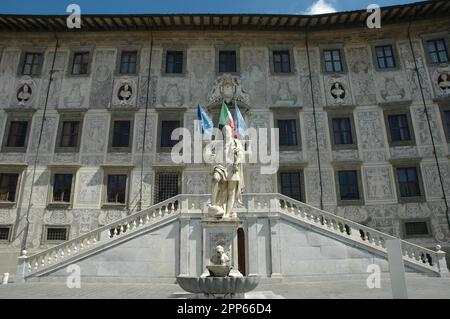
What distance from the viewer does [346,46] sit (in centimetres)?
2231

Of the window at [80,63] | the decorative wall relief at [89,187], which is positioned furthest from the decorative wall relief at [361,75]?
the window at [80,63]

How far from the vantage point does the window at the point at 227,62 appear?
22.2 m

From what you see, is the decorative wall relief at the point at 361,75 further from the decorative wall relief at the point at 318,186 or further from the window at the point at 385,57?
the decorative wall relief at the point at 318,186

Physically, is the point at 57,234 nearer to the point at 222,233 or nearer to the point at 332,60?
the point at 222,233

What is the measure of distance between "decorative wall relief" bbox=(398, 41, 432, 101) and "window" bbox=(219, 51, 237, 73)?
10.5m

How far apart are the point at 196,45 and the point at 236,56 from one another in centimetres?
273

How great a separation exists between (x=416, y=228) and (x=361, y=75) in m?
9.67

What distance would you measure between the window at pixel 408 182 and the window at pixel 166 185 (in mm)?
12643

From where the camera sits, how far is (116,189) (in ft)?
65.0

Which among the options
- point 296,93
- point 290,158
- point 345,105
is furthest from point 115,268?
point 345,105

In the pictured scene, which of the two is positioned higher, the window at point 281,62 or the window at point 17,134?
the window at point 281,62

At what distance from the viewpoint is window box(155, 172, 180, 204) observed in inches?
774

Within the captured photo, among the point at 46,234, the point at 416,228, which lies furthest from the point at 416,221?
the point at 46,234

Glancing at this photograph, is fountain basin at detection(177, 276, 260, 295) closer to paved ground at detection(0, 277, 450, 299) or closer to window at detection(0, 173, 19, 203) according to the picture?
paved ground at detection(0, 277, 450, 299)
